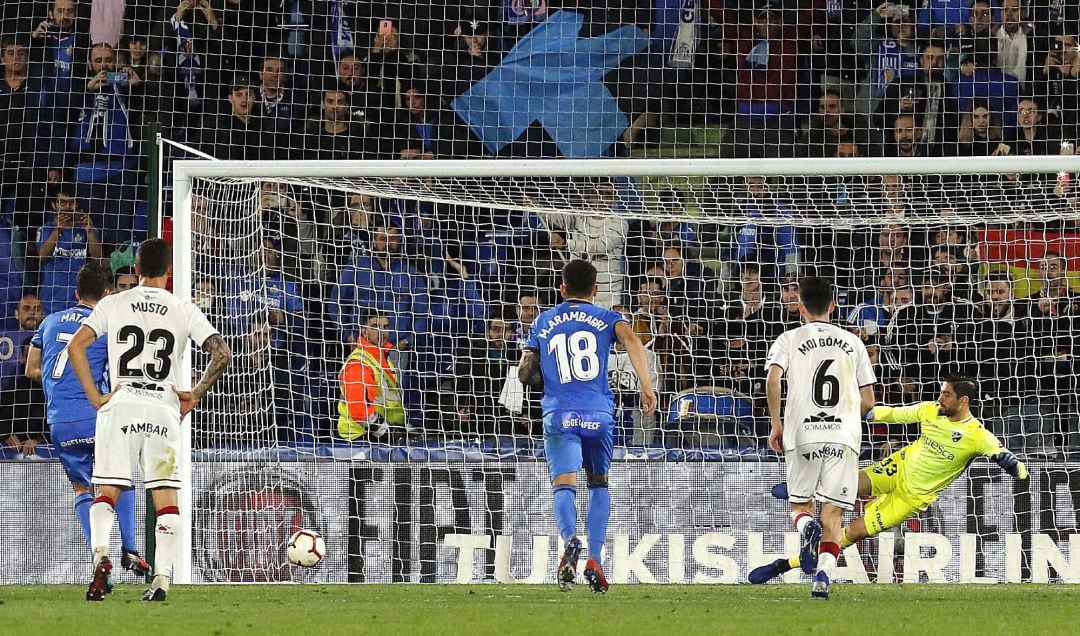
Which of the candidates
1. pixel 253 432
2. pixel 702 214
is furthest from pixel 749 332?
pixel 253 432

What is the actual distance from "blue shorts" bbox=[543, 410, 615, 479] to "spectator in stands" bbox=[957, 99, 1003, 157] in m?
5.76

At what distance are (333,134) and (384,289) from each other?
198 centimetres

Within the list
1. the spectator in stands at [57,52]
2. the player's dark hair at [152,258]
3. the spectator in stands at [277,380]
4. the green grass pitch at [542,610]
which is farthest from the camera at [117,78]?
the player's dark hair at [152,258]

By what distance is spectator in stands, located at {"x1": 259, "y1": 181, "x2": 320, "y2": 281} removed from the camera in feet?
35.9

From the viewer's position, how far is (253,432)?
398 inches

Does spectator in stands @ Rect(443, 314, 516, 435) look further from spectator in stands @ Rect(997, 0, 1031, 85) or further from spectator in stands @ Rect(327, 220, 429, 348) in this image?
spectator in stands @ Rect(997, 0, 1031, 85)

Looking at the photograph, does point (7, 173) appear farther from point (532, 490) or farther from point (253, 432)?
point (532, 490)

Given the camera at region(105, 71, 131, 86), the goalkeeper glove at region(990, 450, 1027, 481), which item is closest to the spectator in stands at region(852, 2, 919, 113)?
the goalkeeper glove at region(990, 450, 1027, 481)

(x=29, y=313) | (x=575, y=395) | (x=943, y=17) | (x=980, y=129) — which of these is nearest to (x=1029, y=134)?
(x=980, y=129)

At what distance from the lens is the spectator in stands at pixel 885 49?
13.0 m

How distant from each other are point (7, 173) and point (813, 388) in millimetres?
7684

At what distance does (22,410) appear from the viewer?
11.2 metres

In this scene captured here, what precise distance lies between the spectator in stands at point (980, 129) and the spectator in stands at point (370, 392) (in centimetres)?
502

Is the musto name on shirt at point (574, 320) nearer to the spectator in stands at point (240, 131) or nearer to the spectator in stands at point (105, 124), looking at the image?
the spectator in stands at point (240, 131)
